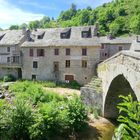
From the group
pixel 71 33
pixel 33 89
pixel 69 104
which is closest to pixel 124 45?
pixel 71 33

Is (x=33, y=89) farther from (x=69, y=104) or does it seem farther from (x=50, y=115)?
(x=50, y=115)

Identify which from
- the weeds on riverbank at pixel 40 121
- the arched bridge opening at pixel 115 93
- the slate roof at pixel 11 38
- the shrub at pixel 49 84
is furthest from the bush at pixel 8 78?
the weeds on riverbank at pixel 40 121

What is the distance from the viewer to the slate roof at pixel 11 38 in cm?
4560

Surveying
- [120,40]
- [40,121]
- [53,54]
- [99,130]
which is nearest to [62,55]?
[53,54]

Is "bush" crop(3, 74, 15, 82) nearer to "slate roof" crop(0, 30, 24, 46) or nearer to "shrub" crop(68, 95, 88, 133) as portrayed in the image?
"slate roof" crop(0, 30, 24, 46)

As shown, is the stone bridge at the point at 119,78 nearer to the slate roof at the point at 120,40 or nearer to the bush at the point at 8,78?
the bush at the point at 8,78

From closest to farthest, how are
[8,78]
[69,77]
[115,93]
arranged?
[115,93]
[69,77]
[8,78]

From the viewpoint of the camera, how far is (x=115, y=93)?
2406 cm

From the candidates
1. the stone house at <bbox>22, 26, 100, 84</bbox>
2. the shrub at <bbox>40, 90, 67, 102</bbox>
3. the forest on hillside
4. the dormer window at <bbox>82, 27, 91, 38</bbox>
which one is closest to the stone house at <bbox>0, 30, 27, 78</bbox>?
the stone house at <bbox>22, 26, 100, 84</bbox>

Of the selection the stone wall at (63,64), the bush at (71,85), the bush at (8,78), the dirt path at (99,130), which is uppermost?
the stone wall at (63,64)

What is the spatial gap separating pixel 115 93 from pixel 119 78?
3.08 metres

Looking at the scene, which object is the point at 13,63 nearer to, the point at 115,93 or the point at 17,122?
the point at 115,93

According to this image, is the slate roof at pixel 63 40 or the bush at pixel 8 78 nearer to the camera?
the slate roof at pixel 63 40

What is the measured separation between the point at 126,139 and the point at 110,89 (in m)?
15.5
